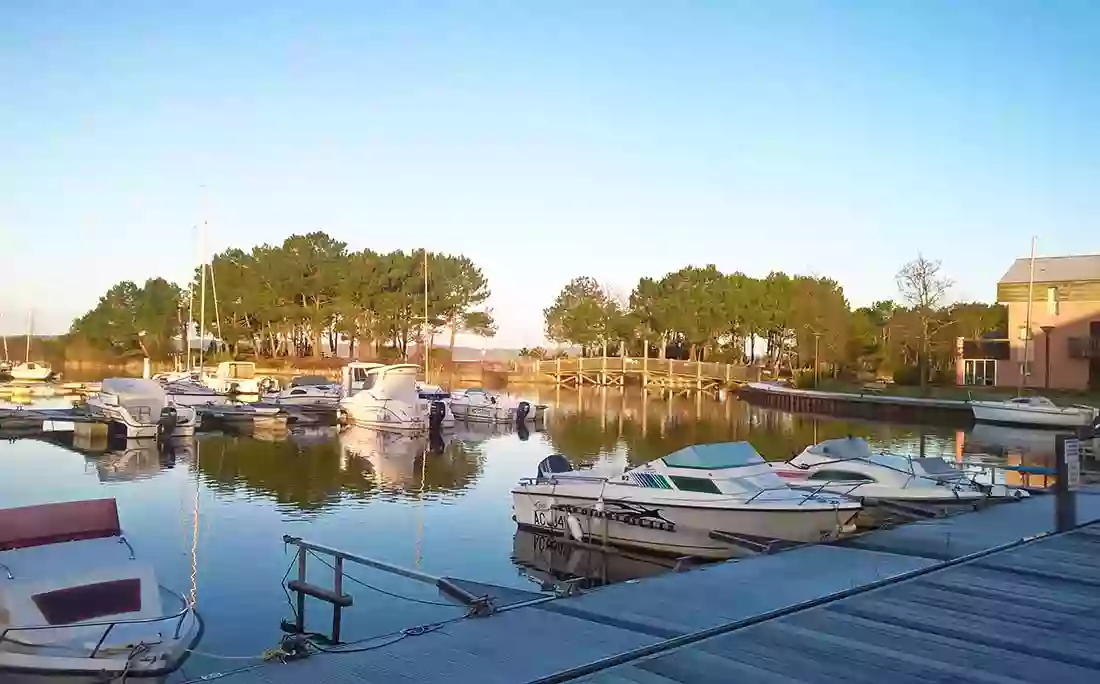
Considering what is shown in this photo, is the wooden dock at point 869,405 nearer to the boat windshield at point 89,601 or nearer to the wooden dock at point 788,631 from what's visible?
the wooden dock at point 788,631

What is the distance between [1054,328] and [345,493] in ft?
166

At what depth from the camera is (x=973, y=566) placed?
12570 millimetres

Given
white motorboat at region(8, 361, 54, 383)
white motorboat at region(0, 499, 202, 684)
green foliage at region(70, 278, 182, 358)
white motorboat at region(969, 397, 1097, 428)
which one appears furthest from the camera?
green foliage at region(70, 278, 182, 358)

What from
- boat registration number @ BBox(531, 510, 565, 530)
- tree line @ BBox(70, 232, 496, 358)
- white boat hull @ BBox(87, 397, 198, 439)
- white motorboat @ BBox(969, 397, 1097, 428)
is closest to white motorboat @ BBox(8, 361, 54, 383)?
tree line @ BBox(70, 232, 496, 358)

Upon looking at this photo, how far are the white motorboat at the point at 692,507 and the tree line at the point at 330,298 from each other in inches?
2636

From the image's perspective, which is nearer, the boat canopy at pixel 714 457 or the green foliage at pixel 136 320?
the boat canopy at pixel 714 457

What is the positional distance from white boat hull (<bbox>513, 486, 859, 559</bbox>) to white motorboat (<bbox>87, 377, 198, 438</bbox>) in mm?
24602

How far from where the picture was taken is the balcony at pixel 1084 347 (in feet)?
191

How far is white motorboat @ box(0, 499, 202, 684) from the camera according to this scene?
34.7 ft

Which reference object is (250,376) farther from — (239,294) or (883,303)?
(883,303)

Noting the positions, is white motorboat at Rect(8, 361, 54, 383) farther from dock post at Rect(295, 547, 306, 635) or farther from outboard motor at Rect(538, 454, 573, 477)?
dock post at Rect(295, 547, 306, 635)

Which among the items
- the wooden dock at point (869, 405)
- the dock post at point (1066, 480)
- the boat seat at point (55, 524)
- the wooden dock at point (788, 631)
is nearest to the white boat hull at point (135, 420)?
the boat seat at point (55, 524)

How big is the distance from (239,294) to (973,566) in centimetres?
8423

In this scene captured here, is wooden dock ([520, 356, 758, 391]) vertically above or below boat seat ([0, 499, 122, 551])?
above
